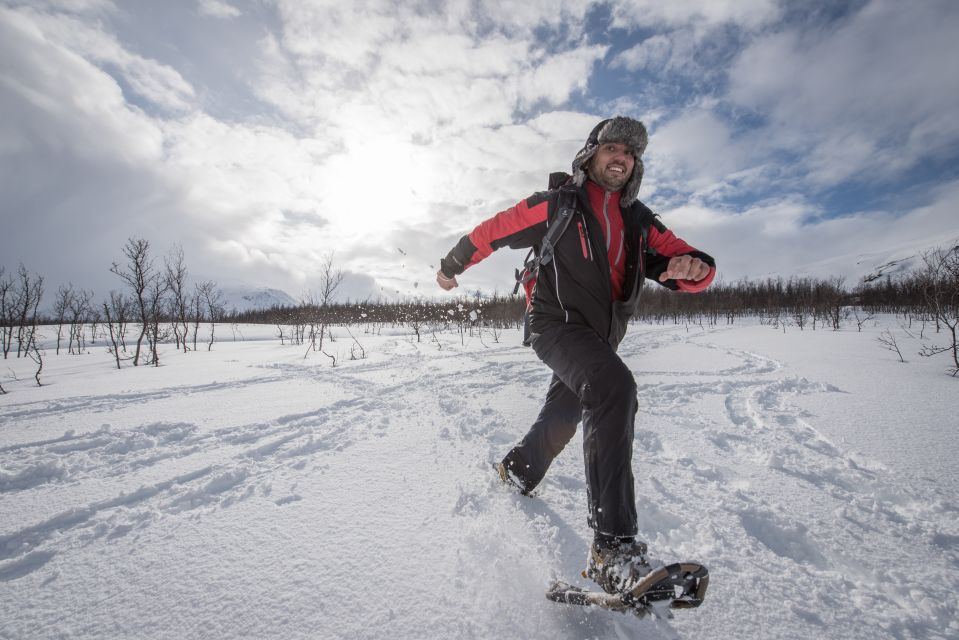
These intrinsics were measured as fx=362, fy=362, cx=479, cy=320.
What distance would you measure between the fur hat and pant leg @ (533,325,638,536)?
0.96 metres

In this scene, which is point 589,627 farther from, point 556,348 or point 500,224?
point 500,224

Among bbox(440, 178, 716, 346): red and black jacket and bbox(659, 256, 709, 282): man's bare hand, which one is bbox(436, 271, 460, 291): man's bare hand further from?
bbox(659, 256, 709, 282): man's bare hand

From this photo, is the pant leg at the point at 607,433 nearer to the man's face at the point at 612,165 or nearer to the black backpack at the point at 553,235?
the black backpack at the point at 553,235

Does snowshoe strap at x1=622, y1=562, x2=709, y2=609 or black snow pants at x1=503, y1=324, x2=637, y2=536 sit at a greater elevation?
black snow pants at x1=503, y1=324, x2=637, y2=536

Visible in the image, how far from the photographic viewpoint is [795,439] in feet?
9.48

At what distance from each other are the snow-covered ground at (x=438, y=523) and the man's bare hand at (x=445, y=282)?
1.24 m

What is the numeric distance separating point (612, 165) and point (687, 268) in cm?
68

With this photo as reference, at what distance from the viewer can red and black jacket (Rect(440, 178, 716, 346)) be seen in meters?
1.80

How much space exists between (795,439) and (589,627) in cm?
275

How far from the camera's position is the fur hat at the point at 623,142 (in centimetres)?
203

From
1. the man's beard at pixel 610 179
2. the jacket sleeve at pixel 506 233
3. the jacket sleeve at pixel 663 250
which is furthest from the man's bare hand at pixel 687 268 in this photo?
the jacket sleeve at pixel 506 233

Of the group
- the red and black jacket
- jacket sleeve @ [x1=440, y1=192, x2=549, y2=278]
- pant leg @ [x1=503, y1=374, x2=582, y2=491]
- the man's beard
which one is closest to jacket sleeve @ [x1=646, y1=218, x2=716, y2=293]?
the red and black jacket

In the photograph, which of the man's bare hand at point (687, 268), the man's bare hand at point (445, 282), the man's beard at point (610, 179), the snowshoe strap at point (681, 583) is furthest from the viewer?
the man's bare hand at point (445, 282)

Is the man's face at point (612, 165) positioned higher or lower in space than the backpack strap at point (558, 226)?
higher
